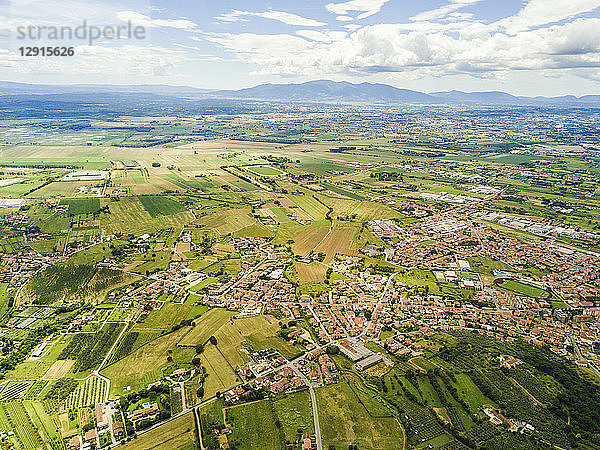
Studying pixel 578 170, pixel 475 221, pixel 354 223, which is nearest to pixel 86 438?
pixel 354 223

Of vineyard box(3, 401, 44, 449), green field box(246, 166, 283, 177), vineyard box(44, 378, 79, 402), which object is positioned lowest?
vineyard box(3, 401, 44, 449)

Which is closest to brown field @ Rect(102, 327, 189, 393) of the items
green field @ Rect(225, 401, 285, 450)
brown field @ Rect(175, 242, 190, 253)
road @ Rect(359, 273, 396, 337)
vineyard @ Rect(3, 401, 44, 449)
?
vineyard @ Rect(3, 401, 44, 449)

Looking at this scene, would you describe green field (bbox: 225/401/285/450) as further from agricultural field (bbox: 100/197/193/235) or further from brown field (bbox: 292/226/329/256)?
agricultural field (bbox: 100/197/193/235)

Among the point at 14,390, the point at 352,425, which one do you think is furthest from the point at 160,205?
the point at 352,425

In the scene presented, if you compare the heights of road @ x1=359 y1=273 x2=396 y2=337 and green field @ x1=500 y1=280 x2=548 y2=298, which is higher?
green field @ x1=500 y1=280 x2=548 y2=298

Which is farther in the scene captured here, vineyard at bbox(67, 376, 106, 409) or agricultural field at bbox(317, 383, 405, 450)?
vineyard at bbox(67, 376, 106, 409)

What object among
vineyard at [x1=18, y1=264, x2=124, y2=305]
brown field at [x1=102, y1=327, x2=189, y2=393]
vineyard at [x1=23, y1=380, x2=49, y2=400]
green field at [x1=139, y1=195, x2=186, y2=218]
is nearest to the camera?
vineyard at [x1=23, y1=380, x2=49, y2=400]

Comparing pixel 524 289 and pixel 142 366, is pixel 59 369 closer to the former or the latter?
pixel 142 366

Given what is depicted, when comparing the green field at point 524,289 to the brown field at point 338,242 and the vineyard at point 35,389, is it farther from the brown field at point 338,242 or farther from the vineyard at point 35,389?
the vineyard at point 35,389

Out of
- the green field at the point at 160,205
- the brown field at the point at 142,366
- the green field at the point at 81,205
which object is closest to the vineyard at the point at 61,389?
the brown field at the point at 142,366
